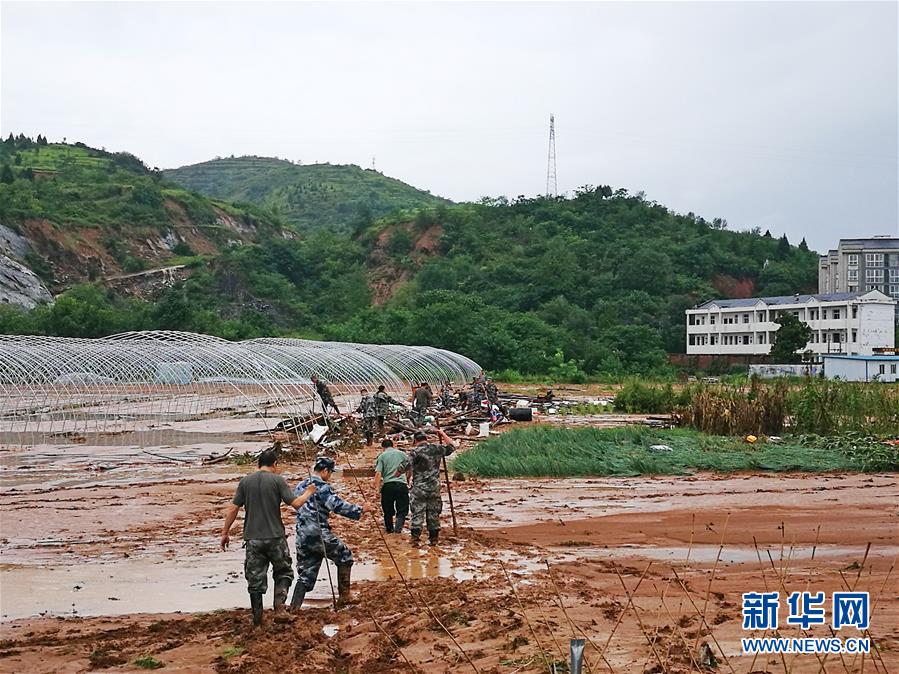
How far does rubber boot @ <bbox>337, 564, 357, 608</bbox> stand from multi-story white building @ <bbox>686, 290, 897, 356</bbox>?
53.3 meters

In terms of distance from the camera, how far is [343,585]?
808 centimetres

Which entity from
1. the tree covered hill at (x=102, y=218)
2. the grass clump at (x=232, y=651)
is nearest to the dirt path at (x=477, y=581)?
the grass clump at (x=232, y=651)

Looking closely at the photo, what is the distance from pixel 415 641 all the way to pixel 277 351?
24.3 m

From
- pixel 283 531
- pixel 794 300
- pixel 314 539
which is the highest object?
pixel 794 300

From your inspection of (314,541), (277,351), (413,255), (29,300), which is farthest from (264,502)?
(413,255)

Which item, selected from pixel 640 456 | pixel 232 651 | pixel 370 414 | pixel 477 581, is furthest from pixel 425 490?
pixel 370 414

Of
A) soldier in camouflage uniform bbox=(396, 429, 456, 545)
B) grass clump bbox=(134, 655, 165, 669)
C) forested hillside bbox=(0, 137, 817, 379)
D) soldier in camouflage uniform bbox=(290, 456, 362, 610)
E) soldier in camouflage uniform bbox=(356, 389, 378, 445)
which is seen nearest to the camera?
Answer: grass clump bbox=(134, 655, 165, 669)

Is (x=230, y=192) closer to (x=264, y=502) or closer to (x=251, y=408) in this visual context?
(x=251, y=408)

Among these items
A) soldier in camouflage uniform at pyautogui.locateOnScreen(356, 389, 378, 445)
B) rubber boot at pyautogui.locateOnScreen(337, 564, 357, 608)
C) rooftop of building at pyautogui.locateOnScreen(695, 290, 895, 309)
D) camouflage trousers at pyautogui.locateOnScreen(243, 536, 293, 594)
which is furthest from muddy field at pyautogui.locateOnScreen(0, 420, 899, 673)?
rooftop of building at pyautogui.locateOnScreen(695, 290, 895, 309)

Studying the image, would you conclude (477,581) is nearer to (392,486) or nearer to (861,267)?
(392,486)

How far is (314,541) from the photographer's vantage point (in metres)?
7.87

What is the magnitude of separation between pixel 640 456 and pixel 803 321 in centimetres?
4408

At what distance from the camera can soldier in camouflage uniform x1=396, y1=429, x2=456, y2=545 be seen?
34.9ft

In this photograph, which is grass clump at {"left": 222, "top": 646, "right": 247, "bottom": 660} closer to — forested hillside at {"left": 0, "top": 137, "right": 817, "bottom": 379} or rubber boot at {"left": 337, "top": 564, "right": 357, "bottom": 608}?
rubber boot at {"left": 337, "top": 564, "right": 357, "bottom": 608}
